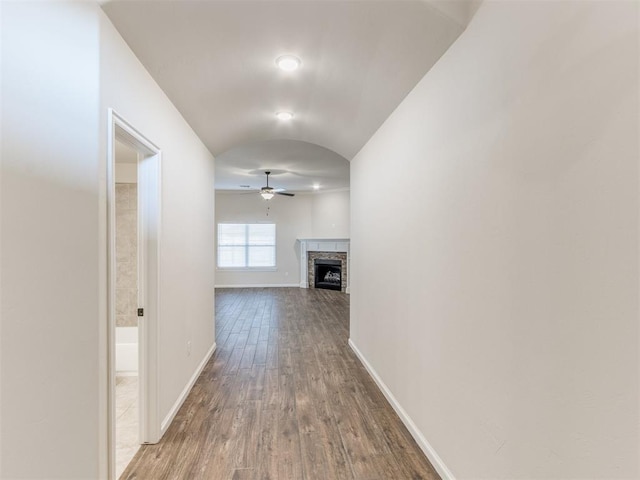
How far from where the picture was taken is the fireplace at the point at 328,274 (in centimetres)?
926

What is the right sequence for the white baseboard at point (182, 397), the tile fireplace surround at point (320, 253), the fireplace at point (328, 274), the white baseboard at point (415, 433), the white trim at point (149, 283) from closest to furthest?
the white baseboard at point (415, 433), the white trim at point (149, 283), the white baseboard at point (182, 397), the tile fireplace surround at point (320, 253), the fireplace at point (328, 274)

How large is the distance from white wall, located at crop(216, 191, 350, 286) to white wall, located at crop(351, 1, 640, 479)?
718cm

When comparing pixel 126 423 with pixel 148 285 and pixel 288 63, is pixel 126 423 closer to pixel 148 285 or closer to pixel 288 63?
pixel 148 285

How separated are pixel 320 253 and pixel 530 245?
27.3 feet

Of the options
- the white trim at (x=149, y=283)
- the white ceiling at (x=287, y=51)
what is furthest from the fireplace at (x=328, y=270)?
the white trim at (x=149, y=283)

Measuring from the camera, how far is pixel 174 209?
8.59 ft

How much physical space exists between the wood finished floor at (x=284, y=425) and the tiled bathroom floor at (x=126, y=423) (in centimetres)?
7

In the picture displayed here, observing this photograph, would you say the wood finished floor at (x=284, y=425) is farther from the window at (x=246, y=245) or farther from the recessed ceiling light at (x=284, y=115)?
the window at (x=246, y=245)

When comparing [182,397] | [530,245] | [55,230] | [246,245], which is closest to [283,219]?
[246,245]

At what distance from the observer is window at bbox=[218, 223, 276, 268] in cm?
954

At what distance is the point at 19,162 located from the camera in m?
1.06

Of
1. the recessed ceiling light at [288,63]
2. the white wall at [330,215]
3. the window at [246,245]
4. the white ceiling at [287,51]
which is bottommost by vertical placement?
the window at [246,245]

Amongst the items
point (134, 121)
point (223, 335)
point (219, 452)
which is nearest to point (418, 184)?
point (134, 121)

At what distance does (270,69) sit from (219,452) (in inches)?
104
